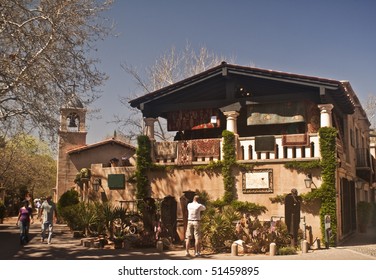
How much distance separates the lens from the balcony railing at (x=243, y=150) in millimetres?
14898

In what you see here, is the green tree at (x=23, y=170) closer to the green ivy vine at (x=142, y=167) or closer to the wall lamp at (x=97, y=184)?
the wall lamp at (x=97, y=184)

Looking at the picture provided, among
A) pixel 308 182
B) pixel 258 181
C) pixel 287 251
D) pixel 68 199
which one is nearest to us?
Result: pixel 287 251

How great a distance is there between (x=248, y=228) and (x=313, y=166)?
115 inches

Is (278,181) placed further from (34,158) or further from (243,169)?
(34,158)

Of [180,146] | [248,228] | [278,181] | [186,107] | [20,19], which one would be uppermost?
[20,19]

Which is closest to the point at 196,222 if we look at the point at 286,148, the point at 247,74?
the point at 286,148

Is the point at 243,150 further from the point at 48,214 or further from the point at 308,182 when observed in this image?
the point at 48,214

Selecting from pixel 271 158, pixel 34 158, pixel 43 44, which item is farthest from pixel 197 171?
pixel 34 158

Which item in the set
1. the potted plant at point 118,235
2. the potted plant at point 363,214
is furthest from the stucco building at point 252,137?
the potted plant at point 118,235

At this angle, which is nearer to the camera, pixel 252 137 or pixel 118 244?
pixel 118 244

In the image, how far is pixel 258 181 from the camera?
15.1m

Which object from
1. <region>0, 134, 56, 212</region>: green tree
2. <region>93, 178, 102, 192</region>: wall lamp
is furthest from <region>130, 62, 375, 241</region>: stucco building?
<region>0, 134, 56, 212</region>: green tree

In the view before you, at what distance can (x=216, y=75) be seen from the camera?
1641 centimetres

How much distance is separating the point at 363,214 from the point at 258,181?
23.2 feet
